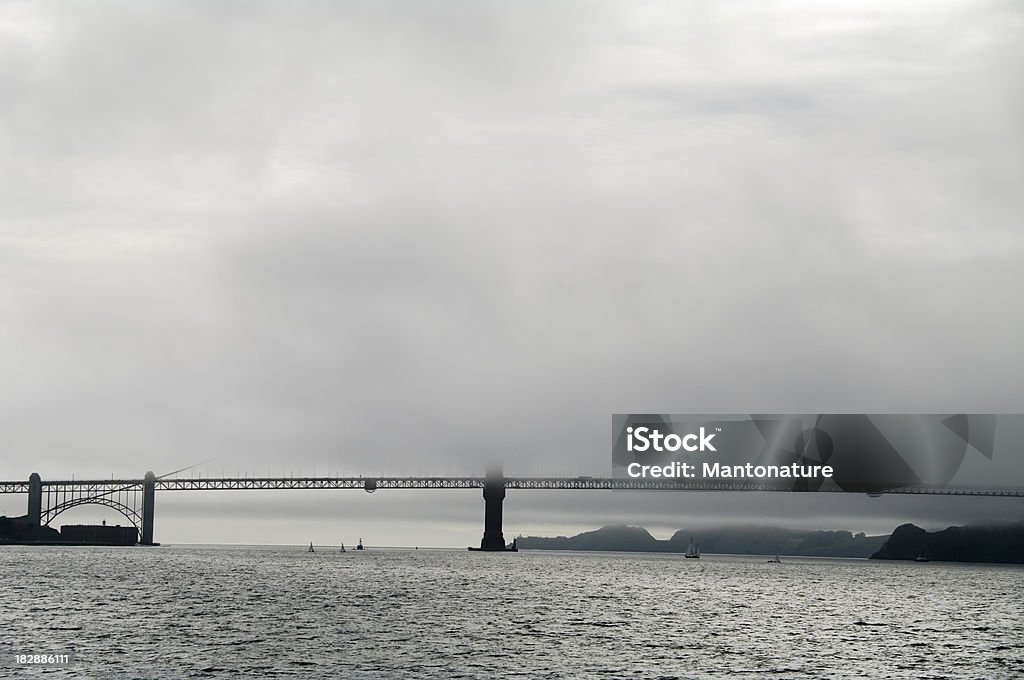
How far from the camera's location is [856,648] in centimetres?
6706

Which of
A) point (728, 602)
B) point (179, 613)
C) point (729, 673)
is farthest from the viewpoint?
point (728, 602)

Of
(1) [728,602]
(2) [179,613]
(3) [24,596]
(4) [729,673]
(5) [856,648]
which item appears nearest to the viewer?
(4) [729,673]

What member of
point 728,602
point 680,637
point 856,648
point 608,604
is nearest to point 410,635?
point 680,637

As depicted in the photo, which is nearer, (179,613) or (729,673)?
(729,673)

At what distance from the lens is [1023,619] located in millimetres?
93938

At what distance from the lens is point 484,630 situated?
7144cm

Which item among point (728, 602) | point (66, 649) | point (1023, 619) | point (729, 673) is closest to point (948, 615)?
point (1023, 619)

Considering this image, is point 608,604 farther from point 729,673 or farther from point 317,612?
point 729,673

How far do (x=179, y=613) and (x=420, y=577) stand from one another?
69.2 meters

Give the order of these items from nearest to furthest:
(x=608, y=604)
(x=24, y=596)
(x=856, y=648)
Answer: (x=856, y=648)
(x=24, y=596)
(x=608, y=604)

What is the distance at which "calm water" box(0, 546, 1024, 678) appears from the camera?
181 ft

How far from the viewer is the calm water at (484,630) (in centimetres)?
5528

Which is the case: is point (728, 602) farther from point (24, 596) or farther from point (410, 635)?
point (24, 596)

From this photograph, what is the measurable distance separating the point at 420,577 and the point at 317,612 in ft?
211
